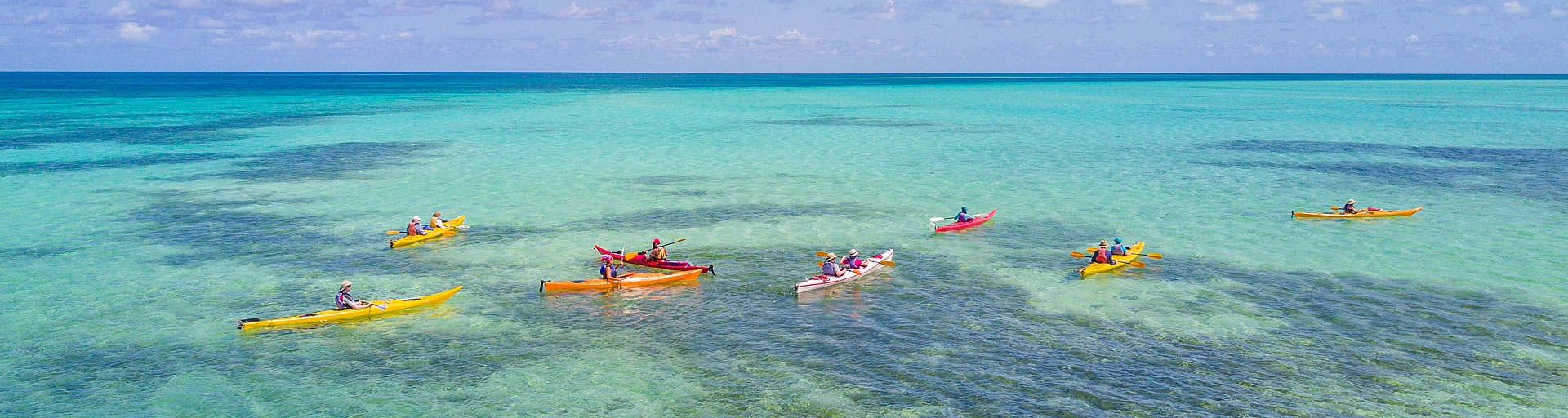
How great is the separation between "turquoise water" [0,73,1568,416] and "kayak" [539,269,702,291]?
0.43m

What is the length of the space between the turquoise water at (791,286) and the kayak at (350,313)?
41 cm

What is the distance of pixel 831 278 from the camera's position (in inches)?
1177

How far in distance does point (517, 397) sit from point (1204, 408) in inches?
559

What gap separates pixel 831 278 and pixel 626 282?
615 centimetres

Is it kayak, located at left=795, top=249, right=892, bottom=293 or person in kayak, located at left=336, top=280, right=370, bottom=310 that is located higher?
person in kayak, located at left=336, top=280, right=370, bottom=310

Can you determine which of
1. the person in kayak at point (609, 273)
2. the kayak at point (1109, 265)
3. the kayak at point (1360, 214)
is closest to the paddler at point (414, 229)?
the person in kayak at point (609, 273)

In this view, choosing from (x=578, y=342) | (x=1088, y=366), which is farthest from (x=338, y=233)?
(x=1088, y=366)

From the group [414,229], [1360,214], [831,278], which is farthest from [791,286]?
[1360,214]

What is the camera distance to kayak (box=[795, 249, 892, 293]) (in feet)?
96.2

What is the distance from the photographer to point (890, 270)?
32375mm

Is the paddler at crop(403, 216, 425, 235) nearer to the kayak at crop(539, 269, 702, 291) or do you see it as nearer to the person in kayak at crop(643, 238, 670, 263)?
the kayak at crop(539, 269, 702, 291)

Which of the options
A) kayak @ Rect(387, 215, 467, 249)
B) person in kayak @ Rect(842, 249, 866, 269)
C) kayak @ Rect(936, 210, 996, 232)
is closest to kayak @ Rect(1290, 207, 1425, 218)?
kayak @ Rect(936, 210, 996, 232)

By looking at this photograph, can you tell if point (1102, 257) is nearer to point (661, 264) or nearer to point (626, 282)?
point (661, 264)

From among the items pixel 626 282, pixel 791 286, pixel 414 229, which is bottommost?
pixel 791 286
